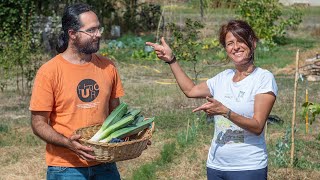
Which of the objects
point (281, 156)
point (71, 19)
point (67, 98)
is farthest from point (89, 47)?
point (281, 156)

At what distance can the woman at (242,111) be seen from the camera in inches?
148

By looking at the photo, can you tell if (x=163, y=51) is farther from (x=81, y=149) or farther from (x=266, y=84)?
(x=81, y=149)

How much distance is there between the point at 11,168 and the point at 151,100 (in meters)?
4.33

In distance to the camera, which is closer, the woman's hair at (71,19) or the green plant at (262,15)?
the woman's hair at (71,19)

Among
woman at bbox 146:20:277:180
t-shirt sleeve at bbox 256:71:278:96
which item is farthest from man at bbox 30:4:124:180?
t-shirt sleeve at bbox 256:71:278:96

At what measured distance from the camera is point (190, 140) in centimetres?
830

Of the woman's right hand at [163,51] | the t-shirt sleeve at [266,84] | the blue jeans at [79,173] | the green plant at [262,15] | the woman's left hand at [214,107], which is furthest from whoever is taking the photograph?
the green plant at [262,15]

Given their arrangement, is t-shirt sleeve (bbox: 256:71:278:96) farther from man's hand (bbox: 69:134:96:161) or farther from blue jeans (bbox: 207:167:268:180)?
man's hand (bbox: 69:134:96:161)

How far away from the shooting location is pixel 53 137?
378 centimetres

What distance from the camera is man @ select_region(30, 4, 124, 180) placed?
12.6ft

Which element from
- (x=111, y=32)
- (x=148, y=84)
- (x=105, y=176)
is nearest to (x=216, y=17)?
(x=111, y=32)

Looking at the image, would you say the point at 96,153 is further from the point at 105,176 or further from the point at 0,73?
the point at 0,73

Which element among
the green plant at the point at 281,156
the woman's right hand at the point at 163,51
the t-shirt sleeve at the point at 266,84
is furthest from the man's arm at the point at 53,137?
the green plant at the point at 281,156

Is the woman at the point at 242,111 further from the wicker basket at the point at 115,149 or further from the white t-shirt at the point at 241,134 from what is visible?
the wicker basket at the point at 115,149
